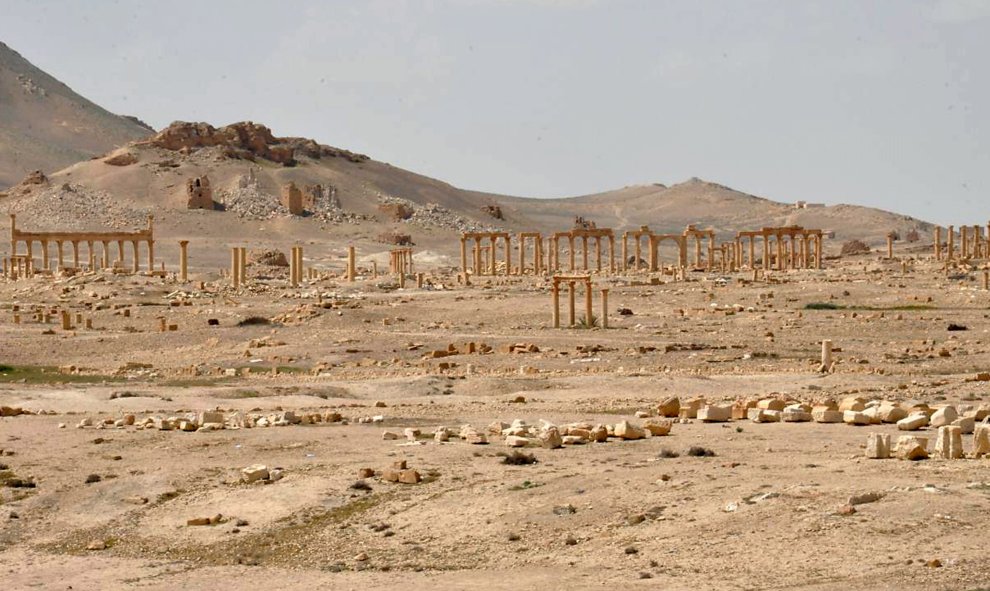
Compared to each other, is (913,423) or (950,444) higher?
(950,444)

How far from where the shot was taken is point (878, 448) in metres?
15.9

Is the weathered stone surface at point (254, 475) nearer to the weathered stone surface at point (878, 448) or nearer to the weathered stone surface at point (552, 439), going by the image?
the weathered stone surface at point (552, 439)

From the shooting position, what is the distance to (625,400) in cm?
2473

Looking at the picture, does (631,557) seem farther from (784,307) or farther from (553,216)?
(553,216)

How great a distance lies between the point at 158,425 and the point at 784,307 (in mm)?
26414

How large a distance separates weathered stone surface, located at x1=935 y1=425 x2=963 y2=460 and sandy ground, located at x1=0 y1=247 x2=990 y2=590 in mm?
→ 452

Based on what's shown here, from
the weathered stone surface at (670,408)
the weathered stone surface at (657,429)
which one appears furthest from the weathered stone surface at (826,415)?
the weathered stone surface at (670,408)

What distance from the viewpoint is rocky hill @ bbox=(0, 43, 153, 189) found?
164000 millimetres

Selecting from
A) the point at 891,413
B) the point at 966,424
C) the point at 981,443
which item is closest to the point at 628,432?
the point at 891,413

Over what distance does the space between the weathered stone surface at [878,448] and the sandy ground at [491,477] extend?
8.9 inches

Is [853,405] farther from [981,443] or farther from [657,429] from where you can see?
[981,443]

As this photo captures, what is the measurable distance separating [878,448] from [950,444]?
0.68 metres

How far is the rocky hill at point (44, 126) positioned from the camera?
16400 cm

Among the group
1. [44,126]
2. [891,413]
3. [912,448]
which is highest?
[44,126]
